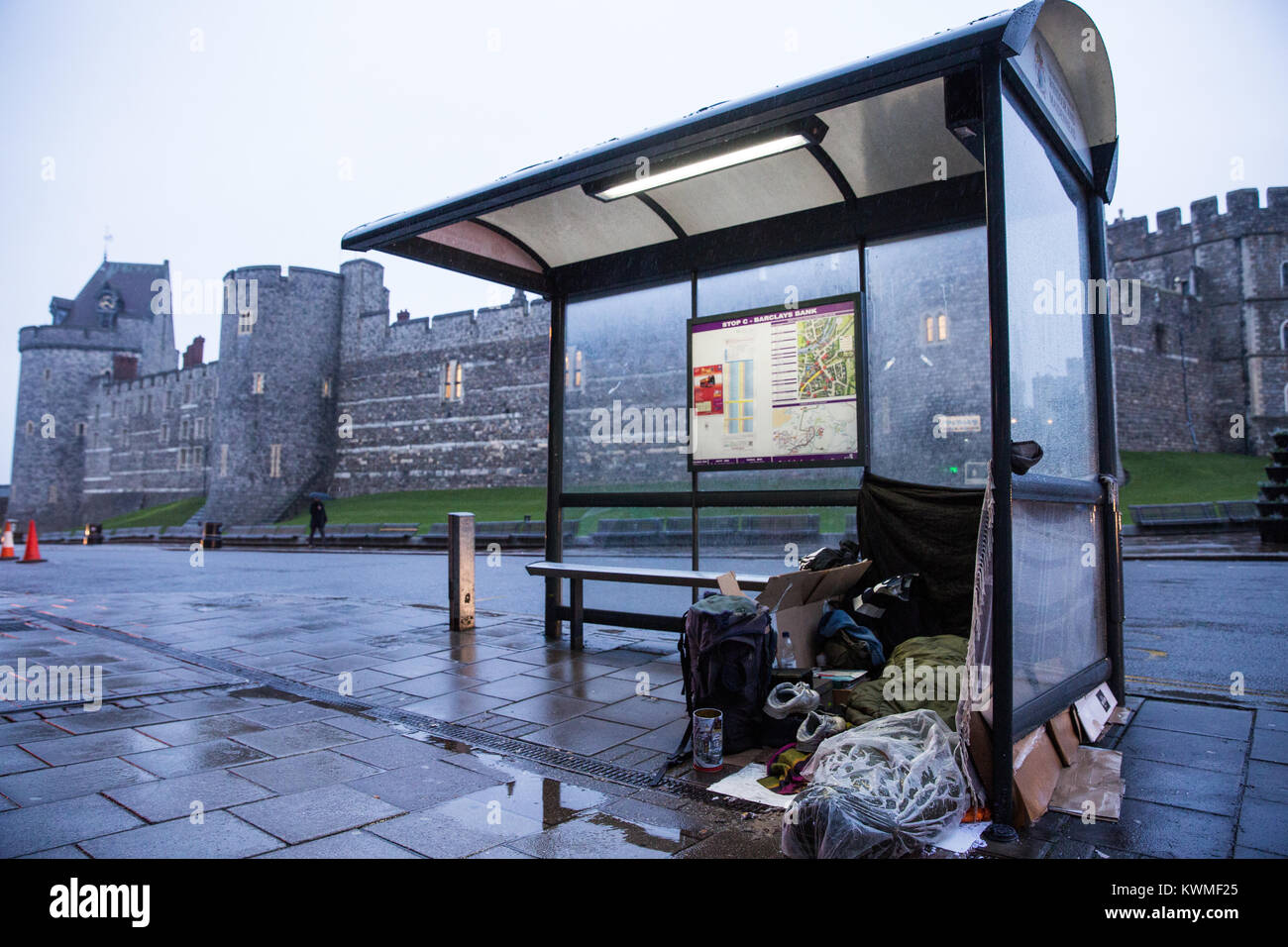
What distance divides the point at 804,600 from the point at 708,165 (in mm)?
2452

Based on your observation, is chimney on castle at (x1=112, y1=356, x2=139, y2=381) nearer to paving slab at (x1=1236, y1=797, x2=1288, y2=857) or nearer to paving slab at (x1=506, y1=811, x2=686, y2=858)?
paving slab at (x1=506, y1=811, x2=686, y2=858)

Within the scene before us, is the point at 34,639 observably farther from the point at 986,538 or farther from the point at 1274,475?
the point at 1274,475

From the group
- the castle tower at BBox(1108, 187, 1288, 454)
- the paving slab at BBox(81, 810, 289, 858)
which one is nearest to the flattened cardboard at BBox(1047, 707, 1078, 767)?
the paving slab at BBox(81, 810, 289, 858)

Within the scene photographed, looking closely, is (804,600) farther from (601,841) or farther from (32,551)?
(32,551)

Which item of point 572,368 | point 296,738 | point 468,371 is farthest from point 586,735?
point 468,371

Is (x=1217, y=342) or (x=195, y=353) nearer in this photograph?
(x=1217, y=342)

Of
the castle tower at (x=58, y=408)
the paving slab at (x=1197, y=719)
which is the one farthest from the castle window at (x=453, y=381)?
the paving slab at (x=1197, y=719)

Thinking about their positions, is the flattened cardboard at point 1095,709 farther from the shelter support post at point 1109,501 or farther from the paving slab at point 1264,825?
the paving slab at point 1264,825

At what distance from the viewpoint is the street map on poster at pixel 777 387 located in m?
4.88

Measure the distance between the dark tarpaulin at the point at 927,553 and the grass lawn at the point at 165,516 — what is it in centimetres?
4117

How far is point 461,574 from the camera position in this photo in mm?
7020

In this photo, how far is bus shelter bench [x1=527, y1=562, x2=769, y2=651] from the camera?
15.9 feet

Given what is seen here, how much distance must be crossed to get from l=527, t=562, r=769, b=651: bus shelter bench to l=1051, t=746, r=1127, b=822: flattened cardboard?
182cm
